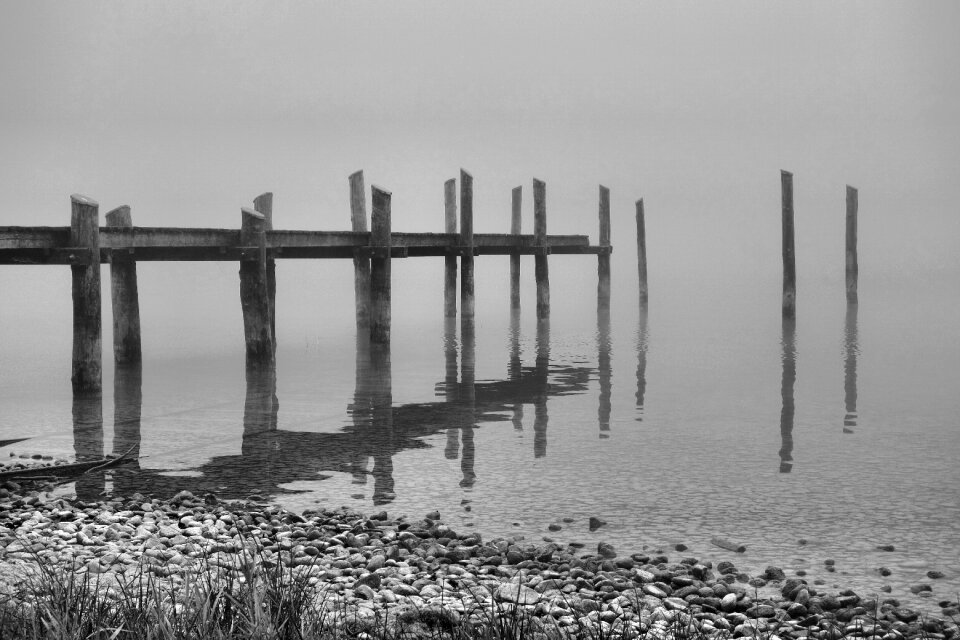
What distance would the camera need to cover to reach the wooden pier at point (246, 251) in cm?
1427

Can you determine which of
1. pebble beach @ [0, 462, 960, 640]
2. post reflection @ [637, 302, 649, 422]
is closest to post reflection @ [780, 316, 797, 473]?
post reflection @ [637, 302, 649, 422]

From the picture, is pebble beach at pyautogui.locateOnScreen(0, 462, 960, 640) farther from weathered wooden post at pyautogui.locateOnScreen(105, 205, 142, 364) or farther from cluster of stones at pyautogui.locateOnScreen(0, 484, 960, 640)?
weathered wooden post at pyautogui.locateOnScreen(105, 205, 142, 364)

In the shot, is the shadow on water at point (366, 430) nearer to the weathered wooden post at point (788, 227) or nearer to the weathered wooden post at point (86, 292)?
the weathered wooden post at point (86, 292)

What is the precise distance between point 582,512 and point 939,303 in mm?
45148

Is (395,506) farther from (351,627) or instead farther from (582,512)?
(351,627)

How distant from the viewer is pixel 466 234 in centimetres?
2448

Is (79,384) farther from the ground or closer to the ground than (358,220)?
closer to the ground

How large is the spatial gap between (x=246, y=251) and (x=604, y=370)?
6.77 metres

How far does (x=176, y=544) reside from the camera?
22.2 ft

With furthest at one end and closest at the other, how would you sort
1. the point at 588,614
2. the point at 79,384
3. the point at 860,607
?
the point at 79,384 < the point at 860,607 < the point at 588,614

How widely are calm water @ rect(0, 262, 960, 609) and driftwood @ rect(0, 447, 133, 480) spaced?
21 centimetres

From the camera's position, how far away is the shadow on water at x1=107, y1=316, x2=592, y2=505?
31.1 feet

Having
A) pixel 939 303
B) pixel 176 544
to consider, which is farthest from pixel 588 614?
pixel 939 303

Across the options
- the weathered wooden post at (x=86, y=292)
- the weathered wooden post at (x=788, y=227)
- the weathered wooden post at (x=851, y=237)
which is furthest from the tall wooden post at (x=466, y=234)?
the weathered wooden post at (x=851, y=237)
